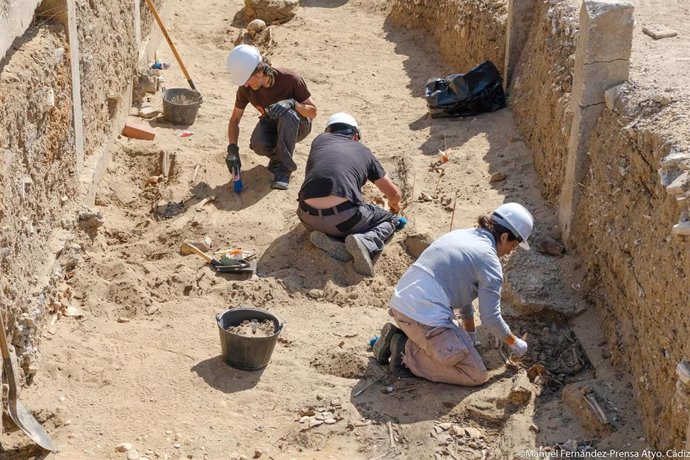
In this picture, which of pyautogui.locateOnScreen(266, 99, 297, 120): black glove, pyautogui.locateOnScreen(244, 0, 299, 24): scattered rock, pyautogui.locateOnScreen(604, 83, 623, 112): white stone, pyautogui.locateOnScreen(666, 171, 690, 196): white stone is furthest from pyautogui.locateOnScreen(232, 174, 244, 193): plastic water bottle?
pyautogui.locateOnScreen(244, 0, 299, 24): scattered rock

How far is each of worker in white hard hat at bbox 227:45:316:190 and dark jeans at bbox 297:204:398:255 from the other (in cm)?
107

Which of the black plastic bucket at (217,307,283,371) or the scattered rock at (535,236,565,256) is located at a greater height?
the black plastic bucket at (217,307,283,371)

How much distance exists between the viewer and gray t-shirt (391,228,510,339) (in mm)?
5699

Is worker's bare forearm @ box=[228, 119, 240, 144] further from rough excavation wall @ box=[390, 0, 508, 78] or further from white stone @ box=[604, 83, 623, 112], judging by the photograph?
white stone @ box=[604, 83, 623, 112]

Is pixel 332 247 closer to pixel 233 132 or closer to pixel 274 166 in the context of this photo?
pixel 274 166

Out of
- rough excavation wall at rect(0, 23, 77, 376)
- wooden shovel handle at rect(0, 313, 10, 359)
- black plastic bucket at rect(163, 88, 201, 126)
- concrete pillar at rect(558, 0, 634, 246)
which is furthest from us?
black plastic bucket at rect(163, 88, 201, 126)

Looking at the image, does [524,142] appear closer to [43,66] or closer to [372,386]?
[372,386]

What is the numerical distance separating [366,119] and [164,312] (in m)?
3.89

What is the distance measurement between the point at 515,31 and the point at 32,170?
5005mm

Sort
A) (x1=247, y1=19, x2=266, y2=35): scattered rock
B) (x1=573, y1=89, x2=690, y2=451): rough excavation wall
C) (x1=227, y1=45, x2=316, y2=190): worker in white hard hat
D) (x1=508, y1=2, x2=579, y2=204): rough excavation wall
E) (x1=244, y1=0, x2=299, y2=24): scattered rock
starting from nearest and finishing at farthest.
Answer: (x1=573, y1=89, x2=690, y2=451): rough excavation wall
(x1=508, y1=2, x2=579, y2=204): rough excavation wall
(x1=227, y1=45, x2=316, y2=190): worker in white hard hat
(x1=247, y1=19, x2=266, y2=35): scattered rock
(x1=244, y1=0, x2=299, y2=24): scattered rock

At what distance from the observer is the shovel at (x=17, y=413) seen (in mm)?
5024

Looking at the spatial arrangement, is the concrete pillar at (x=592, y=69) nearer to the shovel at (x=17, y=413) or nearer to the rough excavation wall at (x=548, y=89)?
the rough excavation wall at (x=548, y=89)

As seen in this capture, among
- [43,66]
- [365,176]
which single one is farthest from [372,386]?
[43,66]

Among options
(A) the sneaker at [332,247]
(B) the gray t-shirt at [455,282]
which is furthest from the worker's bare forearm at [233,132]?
(B) the gray t-shirt at [455,282]
